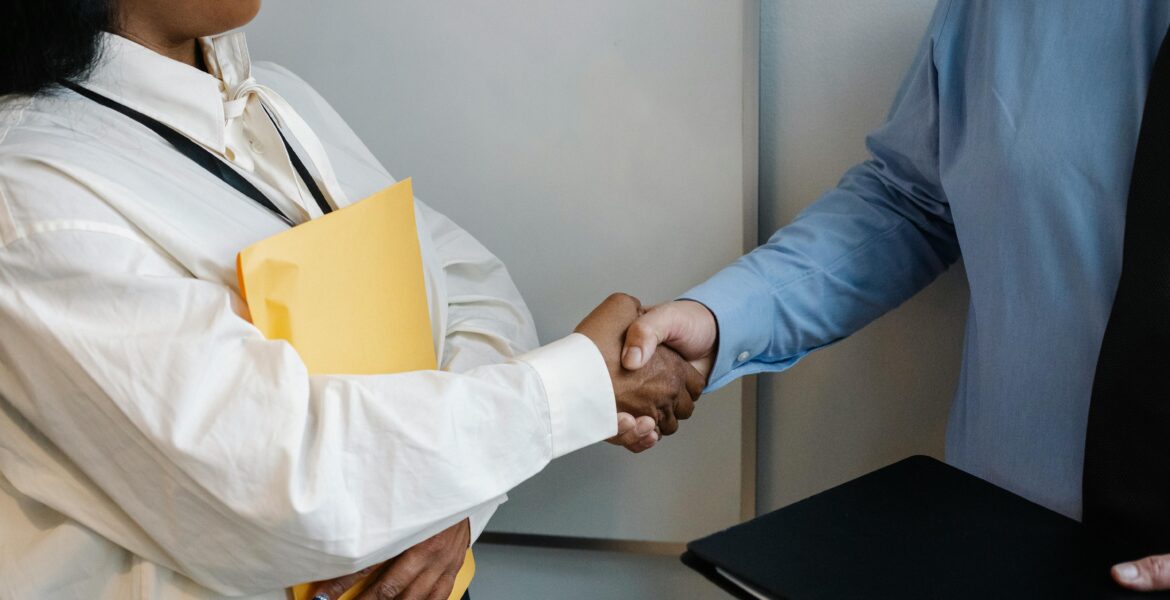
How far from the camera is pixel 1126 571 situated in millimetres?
599

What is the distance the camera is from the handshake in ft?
3.22

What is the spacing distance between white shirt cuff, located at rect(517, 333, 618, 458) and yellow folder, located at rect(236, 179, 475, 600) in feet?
0.43

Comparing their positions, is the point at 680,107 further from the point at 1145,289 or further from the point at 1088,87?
the point at 1145,289

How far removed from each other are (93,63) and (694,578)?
37.5 inches

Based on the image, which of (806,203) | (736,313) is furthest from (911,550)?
(806,203)

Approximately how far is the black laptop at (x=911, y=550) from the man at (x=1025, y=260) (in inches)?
1.5

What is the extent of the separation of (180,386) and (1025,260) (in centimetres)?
70

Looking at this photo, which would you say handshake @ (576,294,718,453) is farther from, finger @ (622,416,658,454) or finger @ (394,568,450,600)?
finger @ (394,568,450,600)

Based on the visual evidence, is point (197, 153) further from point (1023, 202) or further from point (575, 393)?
point (1023, 202)

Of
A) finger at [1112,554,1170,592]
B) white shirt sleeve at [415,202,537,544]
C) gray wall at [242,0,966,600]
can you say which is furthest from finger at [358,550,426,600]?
finger at [1112,554,1170,592]

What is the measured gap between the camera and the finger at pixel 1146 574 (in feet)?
1.94

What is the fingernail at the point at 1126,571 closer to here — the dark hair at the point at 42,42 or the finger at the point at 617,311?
the finger at the point at 617,311

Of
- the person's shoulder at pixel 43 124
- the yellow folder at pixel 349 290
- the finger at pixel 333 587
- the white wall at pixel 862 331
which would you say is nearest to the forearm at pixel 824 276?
the white wall at pixel 862 331

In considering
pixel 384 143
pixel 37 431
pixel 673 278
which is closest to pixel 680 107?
pixel 673 278
